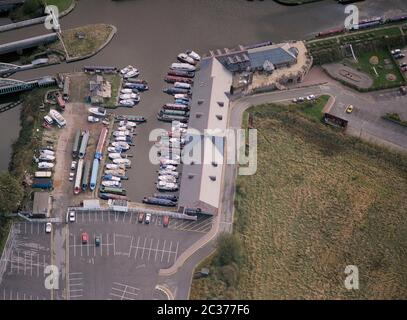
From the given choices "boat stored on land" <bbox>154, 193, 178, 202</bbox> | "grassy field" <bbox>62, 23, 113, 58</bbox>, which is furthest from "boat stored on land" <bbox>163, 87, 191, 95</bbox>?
"boat stored on land" <bbox>154, 193, 178, 202</bbox>

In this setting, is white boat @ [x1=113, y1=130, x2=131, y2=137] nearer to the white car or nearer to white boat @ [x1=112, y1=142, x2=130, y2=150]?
white boat @ [x1=112, y1=142, x2=130, y2=150]

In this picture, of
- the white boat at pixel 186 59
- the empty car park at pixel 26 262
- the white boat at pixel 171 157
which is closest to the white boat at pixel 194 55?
the white boat at pixel 186 59

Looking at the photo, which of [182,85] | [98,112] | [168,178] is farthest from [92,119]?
[168,178]

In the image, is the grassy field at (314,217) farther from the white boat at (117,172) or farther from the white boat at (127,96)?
the white boat at (127,96)

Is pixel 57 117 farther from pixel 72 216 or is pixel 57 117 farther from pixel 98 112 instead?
pixel 72 216

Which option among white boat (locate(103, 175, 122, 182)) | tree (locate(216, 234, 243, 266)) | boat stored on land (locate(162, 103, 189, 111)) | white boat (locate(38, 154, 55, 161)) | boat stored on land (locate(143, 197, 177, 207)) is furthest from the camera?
boat stored on land (locate(162, 103, 189, 111))
